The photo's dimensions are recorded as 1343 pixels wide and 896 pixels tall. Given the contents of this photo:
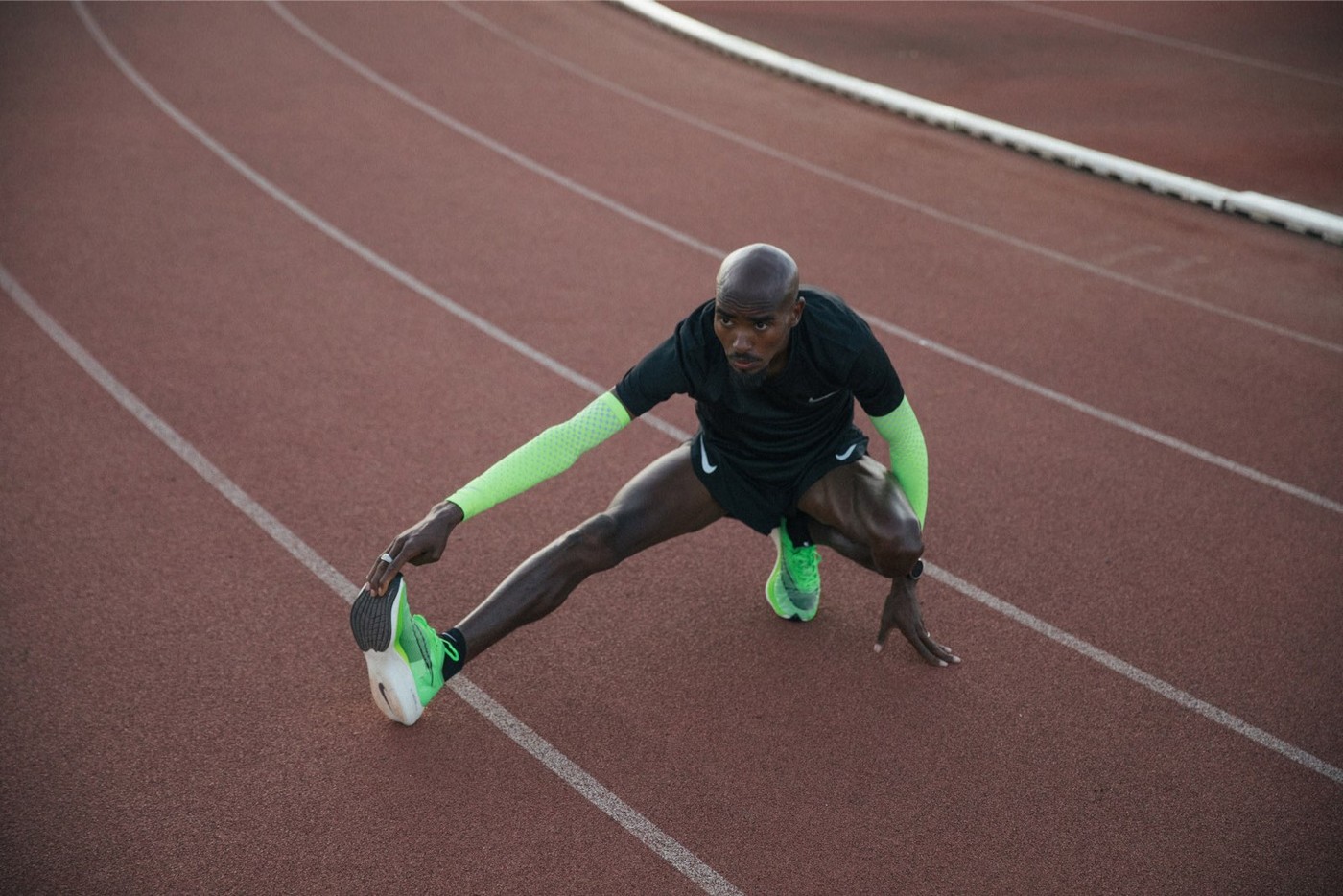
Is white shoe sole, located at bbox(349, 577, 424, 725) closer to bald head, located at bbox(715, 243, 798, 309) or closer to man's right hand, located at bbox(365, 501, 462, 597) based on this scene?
man's right hand, located at bbox(365, 501, 462, 597)

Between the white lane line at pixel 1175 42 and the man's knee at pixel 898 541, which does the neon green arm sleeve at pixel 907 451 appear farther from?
the white lane line at pixel 1175 42

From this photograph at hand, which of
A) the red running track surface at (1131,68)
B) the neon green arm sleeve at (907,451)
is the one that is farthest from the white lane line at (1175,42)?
the neon green arm sleeve at (907,451)

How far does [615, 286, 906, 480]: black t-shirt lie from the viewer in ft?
10.4

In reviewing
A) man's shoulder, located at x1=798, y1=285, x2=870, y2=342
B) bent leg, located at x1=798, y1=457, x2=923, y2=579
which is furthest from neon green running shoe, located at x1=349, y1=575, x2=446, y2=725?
man's shoulder, located at x1=798, y1=285, x2=870, y2=342

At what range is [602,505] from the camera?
448cm

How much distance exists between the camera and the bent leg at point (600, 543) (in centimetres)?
327

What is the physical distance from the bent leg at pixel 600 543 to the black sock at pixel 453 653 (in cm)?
2

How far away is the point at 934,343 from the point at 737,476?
8.39 ft

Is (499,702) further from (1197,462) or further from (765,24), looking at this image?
(765,24)

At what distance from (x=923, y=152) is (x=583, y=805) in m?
6.21

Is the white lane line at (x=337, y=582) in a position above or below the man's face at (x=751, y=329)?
below

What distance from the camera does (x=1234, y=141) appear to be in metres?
8.85

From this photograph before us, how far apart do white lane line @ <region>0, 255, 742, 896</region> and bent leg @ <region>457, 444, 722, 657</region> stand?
0.25m

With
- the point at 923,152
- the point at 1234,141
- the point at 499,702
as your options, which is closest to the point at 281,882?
the point at 499,702
